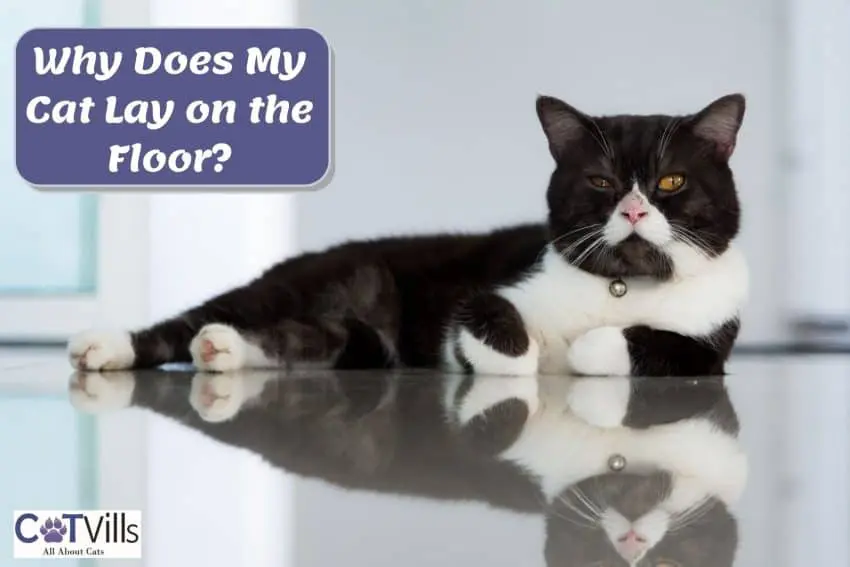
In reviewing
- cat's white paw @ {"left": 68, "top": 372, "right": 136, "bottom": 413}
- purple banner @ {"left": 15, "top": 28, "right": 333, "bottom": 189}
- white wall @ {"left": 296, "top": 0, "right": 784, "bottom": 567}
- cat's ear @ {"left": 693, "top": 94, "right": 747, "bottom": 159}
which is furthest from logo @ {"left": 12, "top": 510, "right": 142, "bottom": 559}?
white wall @ {"left": 296, "top": 0, "right": 784, "bottom": 567}

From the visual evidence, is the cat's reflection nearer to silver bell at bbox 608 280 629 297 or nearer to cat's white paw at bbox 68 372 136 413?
cat's white paw at bbox 68 372 136 413

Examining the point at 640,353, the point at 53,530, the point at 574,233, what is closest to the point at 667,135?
the point at 574,233

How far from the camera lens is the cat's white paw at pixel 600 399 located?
1020 mm

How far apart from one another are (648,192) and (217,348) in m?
0.61

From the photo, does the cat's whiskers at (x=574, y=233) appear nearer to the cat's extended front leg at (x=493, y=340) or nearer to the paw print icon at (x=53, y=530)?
the cat's extended front leg at (x=493, y=340)

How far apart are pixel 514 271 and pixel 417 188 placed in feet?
3.11

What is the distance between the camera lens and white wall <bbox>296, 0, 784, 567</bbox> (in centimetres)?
246

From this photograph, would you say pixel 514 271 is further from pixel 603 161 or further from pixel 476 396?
pixel 476 396

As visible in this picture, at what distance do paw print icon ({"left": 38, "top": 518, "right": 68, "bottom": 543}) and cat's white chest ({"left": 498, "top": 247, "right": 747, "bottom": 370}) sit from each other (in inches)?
35.5

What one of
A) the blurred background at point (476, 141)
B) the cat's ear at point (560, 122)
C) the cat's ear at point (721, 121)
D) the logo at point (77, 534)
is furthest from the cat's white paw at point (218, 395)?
the blurred background at point (476, 141)

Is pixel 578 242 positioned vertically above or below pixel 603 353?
above

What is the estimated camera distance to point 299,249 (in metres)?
2.49

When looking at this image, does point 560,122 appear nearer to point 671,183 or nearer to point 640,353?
point 671,183

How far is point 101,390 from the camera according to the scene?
1259 mm
